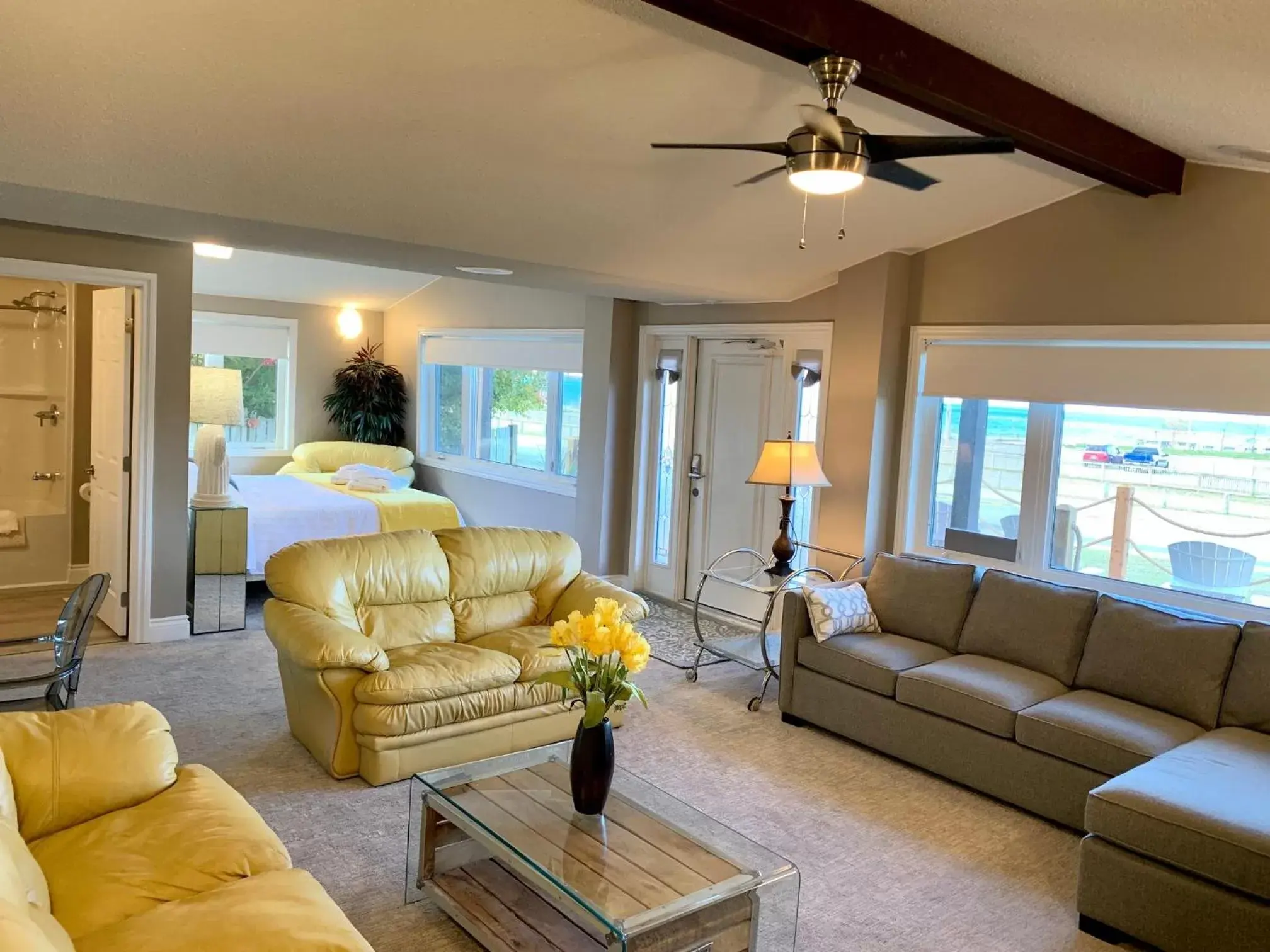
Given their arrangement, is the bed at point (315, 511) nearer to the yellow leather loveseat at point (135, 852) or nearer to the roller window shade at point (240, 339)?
the roller window shade at point (240, 339)

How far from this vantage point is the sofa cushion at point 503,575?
14.7 feet

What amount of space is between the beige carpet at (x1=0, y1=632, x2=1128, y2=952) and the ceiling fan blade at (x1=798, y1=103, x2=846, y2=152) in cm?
232

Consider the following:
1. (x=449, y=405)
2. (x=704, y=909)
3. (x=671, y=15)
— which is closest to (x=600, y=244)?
(x=671, y=15)

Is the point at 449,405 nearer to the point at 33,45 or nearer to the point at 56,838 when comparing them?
the point at 33,45

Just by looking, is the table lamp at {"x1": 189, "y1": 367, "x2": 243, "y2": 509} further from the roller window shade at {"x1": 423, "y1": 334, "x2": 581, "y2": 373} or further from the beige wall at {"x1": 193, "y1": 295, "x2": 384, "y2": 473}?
the beige wall at {"x1": 193, "y1": 295, "x2": 384, "y2": 473}

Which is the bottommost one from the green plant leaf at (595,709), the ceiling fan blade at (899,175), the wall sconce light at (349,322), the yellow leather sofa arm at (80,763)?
the yellow leather sofa arm at (80,763)

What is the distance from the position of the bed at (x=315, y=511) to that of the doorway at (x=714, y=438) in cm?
157

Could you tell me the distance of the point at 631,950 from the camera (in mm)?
2279

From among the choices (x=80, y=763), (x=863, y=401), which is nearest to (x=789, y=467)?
(x=863, y=401)

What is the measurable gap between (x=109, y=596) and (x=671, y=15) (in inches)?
183

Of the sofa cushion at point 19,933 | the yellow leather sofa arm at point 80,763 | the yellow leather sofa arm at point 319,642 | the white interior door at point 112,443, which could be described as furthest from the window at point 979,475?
the sofa cushion at point 19,933

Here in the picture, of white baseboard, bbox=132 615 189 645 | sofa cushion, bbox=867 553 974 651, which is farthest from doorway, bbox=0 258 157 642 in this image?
sofa cushion, bbox=867 553 974 651

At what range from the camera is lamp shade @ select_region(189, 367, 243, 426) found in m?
5.57

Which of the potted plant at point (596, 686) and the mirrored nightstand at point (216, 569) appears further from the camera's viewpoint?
the mirrored nightstand at point (216, 569)
